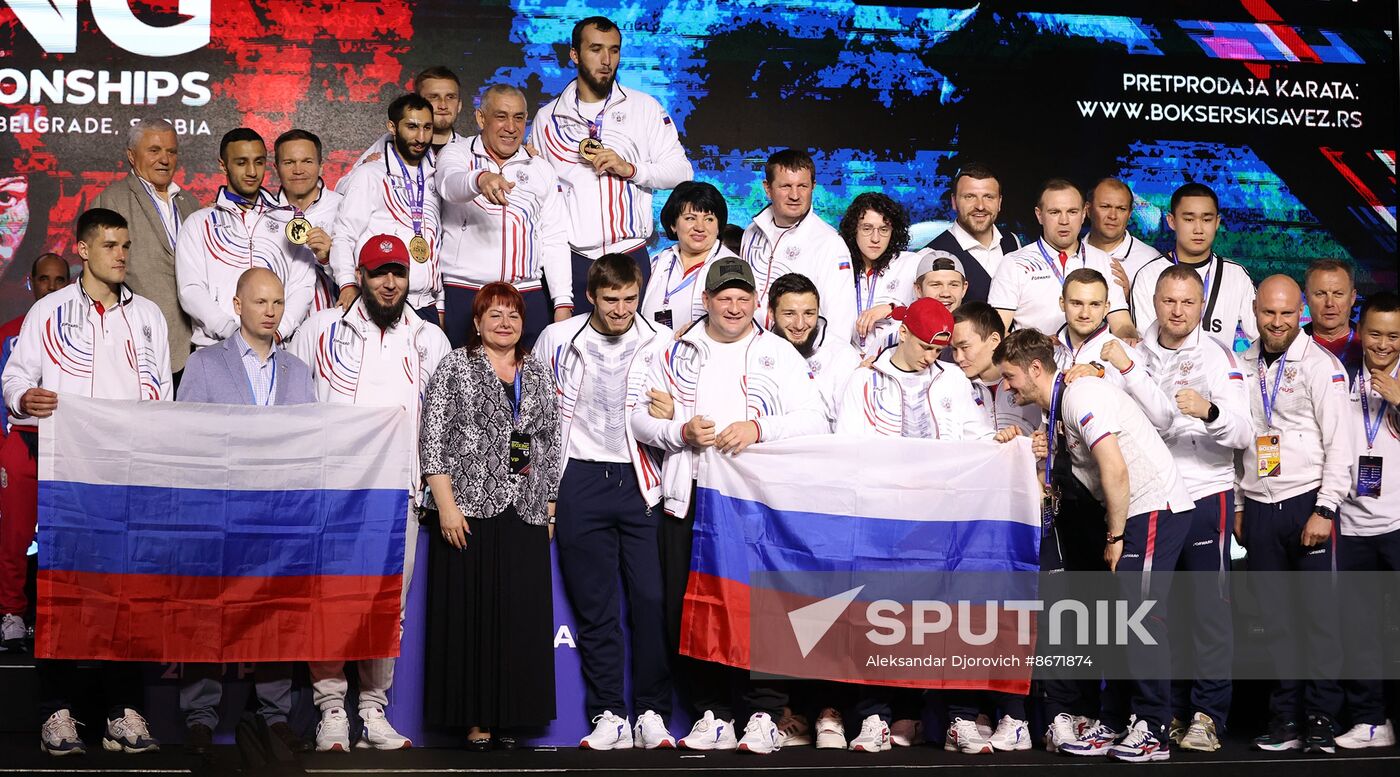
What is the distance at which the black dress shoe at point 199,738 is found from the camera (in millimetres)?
4809

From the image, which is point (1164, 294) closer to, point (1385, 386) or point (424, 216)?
point (1385, 386)

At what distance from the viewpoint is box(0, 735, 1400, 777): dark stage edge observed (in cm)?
471

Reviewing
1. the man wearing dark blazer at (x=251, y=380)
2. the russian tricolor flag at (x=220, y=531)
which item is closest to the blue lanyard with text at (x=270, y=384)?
the man wearing dark blazer at (x=251, y=380)

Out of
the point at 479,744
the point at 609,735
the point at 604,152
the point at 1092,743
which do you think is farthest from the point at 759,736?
the point at 604,152

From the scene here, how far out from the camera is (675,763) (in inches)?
192

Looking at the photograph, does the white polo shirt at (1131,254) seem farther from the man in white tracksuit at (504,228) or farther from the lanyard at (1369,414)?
the man in white tracksuit at (504,228)

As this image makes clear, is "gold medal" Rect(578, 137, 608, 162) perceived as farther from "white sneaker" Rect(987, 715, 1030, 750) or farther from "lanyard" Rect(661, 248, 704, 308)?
"white sneaker" Rect(987, 715, 1030, 750)

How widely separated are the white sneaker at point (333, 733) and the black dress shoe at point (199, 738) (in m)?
0.38

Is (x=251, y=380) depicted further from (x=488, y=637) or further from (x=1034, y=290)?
(x=1034, y=290)

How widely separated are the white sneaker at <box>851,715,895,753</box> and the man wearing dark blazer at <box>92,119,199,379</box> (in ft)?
11.6

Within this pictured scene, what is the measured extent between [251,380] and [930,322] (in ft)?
8.58

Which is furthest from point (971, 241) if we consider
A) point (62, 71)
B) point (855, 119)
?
Answer: point (62, 71)

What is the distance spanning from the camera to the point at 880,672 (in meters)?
5.02

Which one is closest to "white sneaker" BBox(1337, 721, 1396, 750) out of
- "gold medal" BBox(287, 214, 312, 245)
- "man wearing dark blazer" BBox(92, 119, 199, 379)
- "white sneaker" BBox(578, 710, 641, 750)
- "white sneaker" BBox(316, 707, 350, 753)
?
"white sneaker" BBox(578, 710, 641, 750)
